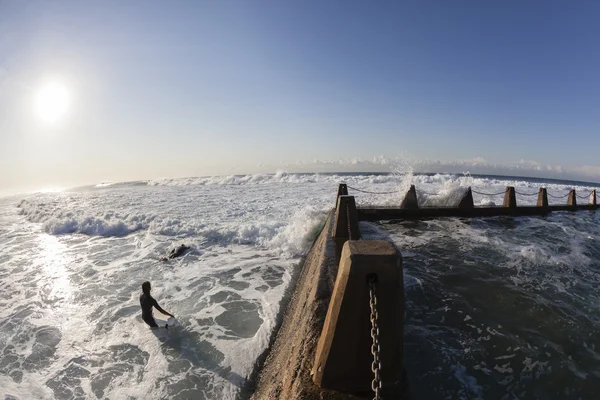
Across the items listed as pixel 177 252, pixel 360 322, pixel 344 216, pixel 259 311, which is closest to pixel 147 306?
pixel 259 311

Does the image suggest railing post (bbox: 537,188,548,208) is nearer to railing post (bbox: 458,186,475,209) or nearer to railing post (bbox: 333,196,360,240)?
railing post (bbox: 458,186,475,209)

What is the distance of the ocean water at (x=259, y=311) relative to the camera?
3.84 meters

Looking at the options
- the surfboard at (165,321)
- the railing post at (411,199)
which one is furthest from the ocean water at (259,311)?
the railing post at (411,199)

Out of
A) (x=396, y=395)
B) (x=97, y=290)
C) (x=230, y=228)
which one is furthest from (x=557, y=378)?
(x=230, y=228)

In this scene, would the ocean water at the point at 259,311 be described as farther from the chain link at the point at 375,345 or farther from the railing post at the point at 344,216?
the chain link at the point at 375,345

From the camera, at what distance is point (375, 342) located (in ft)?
5.28

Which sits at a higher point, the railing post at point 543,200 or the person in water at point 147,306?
the railing post at point 543,200

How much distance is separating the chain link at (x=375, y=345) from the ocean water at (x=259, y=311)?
92.1 inches

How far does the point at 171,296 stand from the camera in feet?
22.6

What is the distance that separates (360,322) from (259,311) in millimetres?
4433

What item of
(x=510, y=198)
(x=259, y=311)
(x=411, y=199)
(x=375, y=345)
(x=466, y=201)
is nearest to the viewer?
(x=375, y=345)

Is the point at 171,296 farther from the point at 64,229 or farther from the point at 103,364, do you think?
the point at 64,229

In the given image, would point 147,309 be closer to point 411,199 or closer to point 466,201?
point 411,199

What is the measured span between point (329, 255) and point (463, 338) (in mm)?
2336
